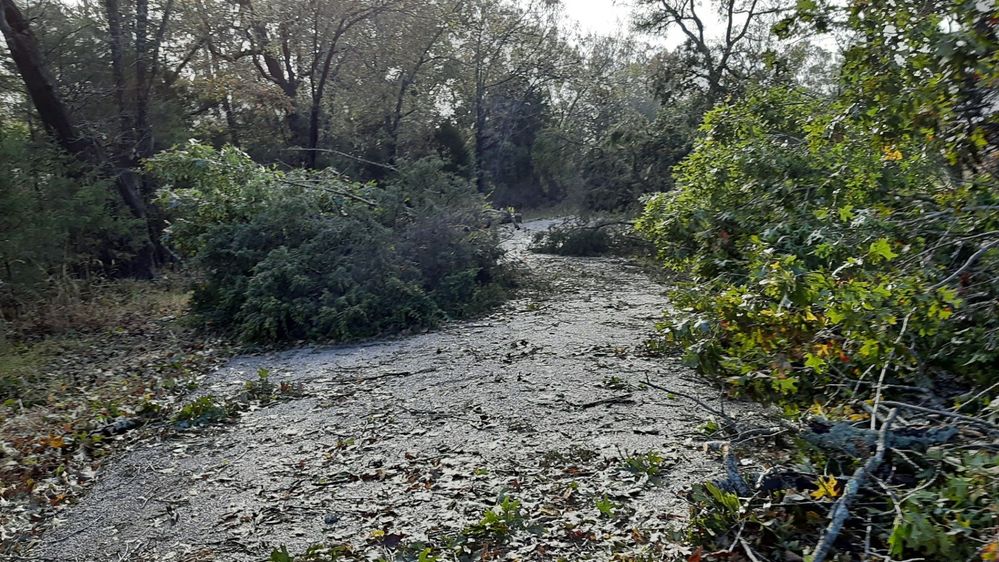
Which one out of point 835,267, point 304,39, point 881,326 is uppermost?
point 304,39

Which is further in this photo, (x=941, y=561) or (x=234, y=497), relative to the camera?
(x=234, y=497)

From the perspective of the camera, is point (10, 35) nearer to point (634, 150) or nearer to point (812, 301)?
point (634, 150)

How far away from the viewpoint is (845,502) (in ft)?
8.68

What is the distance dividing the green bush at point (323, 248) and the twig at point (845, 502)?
645 centimetres

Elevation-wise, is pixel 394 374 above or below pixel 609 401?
below

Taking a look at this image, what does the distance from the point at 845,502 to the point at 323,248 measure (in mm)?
7642

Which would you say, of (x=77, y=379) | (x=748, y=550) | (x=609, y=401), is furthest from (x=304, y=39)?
(x=748, y=550)

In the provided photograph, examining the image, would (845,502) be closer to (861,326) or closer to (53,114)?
(861,326)

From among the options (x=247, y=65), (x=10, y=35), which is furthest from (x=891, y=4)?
(x=247, y=65)

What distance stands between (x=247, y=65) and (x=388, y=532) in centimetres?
1483

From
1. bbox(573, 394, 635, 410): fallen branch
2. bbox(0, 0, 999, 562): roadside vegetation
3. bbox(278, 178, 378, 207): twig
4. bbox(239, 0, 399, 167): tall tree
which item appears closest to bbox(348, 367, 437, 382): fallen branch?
bbox(0, 0, 999, 562): roadside vegetation

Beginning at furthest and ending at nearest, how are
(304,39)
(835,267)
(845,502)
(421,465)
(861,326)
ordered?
1. (304,39)
2. (835,267)
3. (421,465)
4. (861,326)
5. (845,502)

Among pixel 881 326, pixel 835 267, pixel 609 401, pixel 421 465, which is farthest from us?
pixel 609 401

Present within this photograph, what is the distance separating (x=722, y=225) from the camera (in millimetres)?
6402
